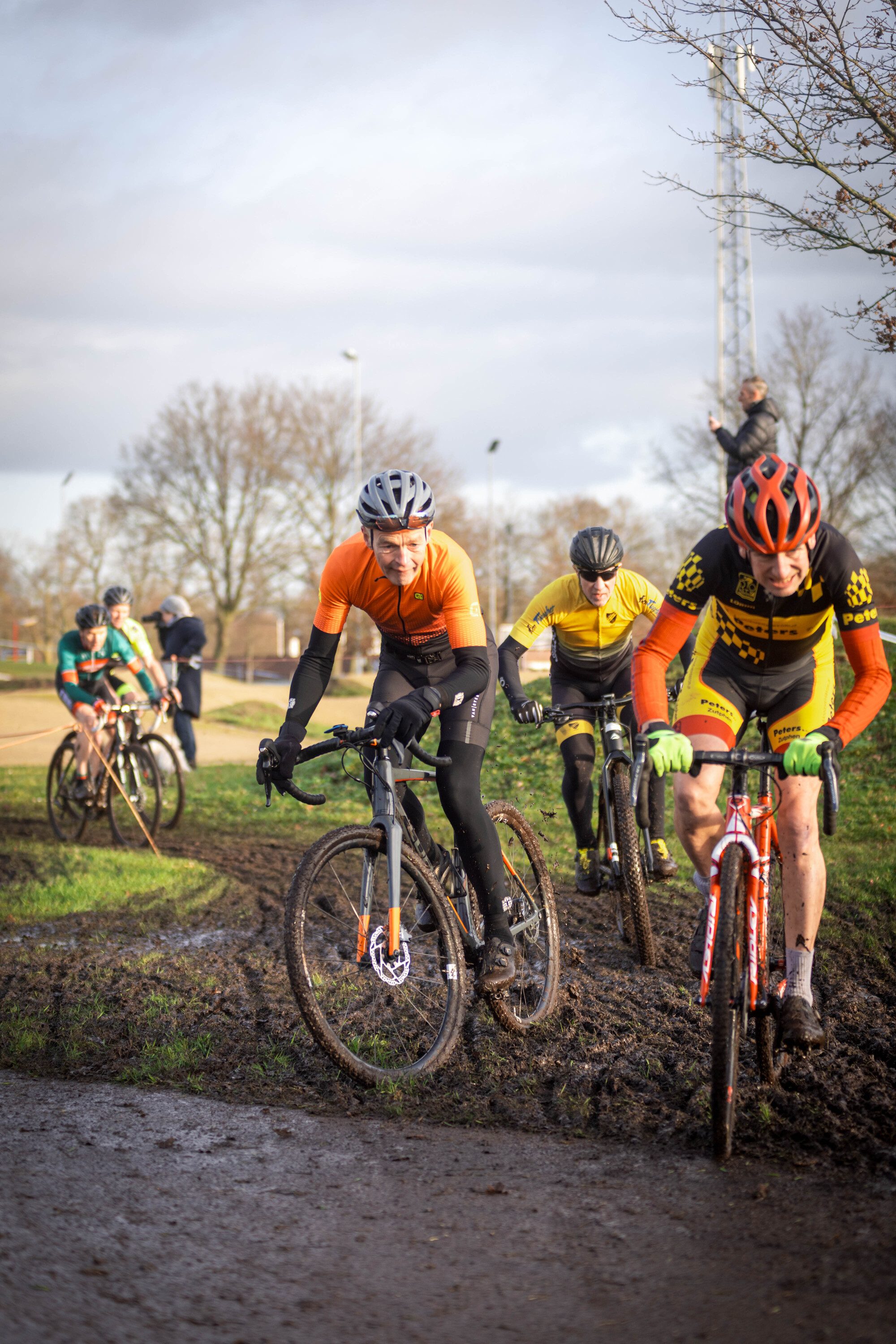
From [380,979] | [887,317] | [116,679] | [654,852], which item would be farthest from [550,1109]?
[116,679]

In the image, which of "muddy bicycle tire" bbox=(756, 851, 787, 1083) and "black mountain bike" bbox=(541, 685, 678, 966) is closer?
"muddy bicycle tire" bbox=(756, 851, 787, 1083)

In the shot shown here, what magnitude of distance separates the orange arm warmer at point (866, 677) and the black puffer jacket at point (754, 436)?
20.1ft

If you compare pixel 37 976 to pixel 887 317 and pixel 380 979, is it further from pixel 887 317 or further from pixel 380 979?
pixel 887 317

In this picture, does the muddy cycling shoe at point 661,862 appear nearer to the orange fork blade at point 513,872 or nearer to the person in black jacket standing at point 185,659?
the orange fork blade at point 513,872

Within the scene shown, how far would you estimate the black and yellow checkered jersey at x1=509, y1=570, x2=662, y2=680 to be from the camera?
6.94m

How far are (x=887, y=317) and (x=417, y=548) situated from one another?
471 cm

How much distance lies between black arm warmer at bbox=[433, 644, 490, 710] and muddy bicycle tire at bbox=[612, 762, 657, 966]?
5.81 ft

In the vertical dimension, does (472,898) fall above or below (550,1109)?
above

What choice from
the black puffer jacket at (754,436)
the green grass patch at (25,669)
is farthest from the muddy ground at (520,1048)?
the green grass patch at (25,669)

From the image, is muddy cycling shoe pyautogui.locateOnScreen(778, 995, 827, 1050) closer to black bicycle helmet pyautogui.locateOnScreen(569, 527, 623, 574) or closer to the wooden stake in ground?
black bicycle helmet pyautogui.locateOnScreen(569, 527, 623, 574)

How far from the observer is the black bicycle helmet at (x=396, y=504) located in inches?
173

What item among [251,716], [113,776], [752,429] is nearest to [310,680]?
[113,776]

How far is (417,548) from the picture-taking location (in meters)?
4.57

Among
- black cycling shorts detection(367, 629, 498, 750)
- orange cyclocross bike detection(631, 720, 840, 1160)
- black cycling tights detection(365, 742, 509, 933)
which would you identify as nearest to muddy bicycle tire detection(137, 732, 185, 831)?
black cycling shorts detection(367, 629, 498, 750)
